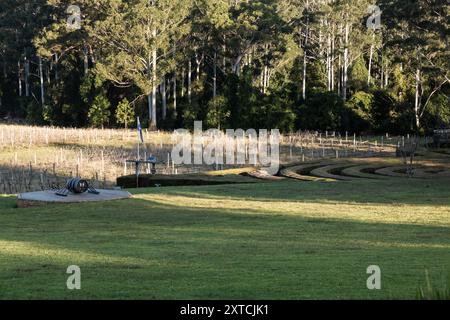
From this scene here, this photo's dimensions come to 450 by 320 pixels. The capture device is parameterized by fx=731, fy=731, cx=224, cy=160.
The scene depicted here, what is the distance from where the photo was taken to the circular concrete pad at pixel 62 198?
2361cm

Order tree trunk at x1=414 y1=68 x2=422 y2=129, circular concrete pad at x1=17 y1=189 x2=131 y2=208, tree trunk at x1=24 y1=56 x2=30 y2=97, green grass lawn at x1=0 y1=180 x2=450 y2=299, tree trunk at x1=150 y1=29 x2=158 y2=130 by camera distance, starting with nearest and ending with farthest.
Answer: green grass lawn at x1=0 y1=180 x2=450 y2=299, circular concrete pad at x1=17 y1=189 x2=131 y2=208, tree trunk at x1=414 y1=68 x2=422 y2=129, tree trunk at x1=150 y1=29 x2=158 y2=130, tree trunk at x1=24 y1=56 x2=30 y2=97

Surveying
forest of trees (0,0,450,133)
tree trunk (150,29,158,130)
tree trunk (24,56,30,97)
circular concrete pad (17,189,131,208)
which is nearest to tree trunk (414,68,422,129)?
forest of trees (0,0,450,133)

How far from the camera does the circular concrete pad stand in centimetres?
2361

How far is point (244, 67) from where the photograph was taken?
70938 millimetres

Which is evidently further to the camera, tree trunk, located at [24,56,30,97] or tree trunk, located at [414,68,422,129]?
tree trunk, located at [24,56,30,97]

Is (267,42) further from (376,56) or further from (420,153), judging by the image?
(420,153)

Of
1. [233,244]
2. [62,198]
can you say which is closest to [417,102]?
[62,198]

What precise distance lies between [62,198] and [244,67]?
48425mm

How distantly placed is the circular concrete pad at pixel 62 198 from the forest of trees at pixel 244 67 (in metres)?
38.9

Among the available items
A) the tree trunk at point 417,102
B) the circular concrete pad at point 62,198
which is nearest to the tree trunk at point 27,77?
the tree trunk at point 417,102

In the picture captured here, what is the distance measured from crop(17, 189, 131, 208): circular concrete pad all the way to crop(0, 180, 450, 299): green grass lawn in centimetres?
55

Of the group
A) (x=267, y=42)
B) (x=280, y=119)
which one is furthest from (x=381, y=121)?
(x=267, y=42)

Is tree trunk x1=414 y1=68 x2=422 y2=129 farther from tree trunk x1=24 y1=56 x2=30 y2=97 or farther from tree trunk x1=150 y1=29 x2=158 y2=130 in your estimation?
tree trunk x1=24 y1=56 x2=30 y2=97

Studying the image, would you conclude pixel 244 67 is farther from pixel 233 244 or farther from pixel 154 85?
pixel 233 244
